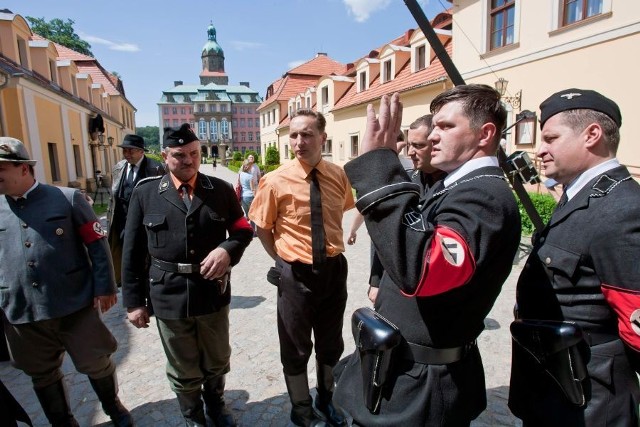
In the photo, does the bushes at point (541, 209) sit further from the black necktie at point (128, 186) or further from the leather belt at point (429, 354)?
the leather belt at point (429, 354)

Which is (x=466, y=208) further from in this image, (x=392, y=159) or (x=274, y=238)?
(x=274, y=238)

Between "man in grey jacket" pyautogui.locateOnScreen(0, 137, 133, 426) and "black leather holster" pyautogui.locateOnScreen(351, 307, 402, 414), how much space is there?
2.02 meters

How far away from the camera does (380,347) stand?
1.35 meters

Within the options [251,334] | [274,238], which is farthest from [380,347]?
[251,334]

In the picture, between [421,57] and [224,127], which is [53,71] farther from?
[224,127]

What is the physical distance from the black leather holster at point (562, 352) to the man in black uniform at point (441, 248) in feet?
0.86

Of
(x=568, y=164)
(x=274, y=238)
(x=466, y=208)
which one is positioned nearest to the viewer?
(x=466, y=208)

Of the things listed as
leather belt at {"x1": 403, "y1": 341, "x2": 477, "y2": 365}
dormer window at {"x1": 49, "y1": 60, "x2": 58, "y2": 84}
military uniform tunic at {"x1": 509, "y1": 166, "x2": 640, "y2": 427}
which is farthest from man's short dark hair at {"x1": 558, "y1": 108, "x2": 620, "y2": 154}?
dormer window at {"x1": 49, "y1": 60, "x2": 58, "y2": 84}

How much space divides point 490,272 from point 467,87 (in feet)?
2.18

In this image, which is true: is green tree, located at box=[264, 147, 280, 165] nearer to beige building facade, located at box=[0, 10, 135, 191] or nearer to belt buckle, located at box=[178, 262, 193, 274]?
beige building facade, located at box=[0, 10, 135, 191]

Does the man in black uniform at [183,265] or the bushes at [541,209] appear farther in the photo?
the bushes at [541,209]

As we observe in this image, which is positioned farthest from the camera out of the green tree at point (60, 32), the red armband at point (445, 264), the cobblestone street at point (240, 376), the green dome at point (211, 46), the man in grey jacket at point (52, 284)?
the green dome at point (211, 46)

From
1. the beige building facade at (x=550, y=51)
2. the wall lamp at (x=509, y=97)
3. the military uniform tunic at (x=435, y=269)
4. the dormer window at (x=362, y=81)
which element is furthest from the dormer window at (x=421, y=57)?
the military uniform tunic at (x=435, y=269)

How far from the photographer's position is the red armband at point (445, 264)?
3.59ft
